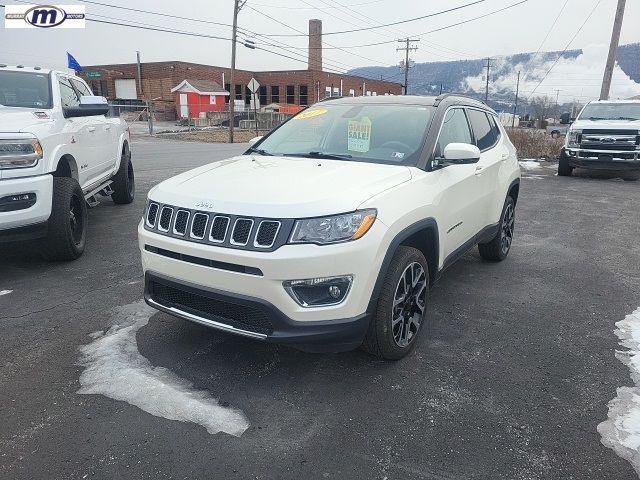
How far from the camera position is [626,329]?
4.00 m

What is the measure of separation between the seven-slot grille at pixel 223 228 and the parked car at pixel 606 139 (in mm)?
12212

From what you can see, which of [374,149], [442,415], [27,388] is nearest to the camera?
[442,415]

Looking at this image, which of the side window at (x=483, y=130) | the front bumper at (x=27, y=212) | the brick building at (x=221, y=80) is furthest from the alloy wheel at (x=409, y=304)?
the brick building at (x=221, y=80)

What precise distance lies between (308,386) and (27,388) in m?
1.66

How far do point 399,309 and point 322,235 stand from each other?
2.82 feet

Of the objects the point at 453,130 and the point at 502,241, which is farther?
the point at 502,241

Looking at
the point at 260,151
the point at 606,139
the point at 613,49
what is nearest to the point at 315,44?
the point at 613,49

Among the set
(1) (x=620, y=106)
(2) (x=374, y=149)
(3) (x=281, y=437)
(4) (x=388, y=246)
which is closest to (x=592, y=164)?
(1) (x=620, y=106)

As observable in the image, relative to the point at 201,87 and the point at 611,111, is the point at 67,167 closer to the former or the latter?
the point at 611,111

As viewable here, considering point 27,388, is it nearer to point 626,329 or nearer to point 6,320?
point 6,320

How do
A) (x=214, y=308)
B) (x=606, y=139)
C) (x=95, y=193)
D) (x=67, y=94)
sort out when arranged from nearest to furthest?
(x=214, y=308) → (x=67, y=94) → (x=95, y=193) → (x=606, y=139)

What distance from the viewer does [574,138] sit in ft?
43.0

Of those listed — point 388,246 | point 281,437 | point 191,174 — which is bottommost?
point 281,437

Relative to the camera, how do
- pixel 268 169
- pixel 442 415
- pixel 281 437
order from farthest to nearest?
pixel 268 169 → pixel 442 415 → pixel 281 437
